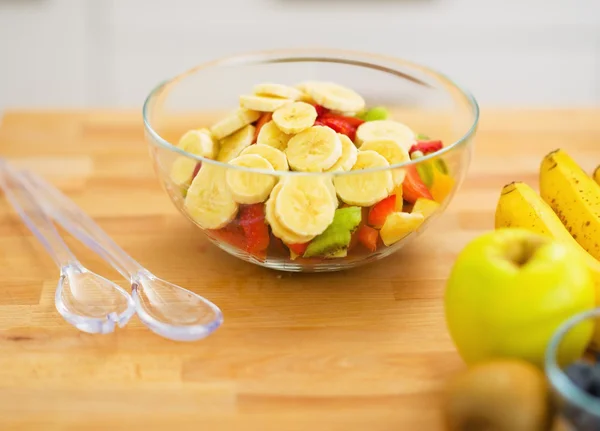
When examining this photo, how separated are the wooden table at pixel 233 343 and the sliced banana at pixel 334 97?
224 millimetres

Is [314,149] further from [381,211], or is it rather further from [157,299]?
[157,299]

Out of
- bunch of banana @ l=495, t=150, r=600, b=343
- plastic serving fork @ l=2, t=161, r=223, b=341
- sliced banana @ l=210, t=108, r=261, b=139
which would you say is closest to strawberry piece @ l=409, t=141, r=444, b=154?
bunch of banana @ l=495, t=150, r=600, b=343

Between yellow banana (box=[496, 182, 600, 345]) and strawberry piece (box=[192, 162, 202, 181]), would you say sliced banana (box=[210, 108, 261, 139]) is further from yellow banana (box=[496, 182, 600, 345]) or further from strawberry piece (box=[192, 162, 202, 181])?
yellow banana (box=[496, 182, 600, 345])

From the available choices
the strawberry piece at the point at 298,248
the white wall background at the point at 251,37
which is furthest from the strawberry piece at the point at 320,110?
the white wall background at the point at 251,37

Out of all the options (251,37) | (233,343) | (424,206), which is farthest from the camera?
(251,37)

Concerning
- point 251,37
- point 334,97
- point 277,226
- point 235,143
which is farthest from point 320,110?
point 251,37

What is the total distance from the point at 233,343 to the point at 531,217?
1.35ft

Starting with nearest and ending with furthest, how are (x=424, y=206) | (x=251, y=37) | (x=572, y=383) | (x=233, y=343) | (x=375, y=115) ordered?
1. (x=572, y=383)
2. (x=233, y=343)
3. (x=424, y=206)
4. (x=375, y=115)
5. (x=251, y=37)

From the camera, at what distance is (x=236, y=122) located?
3.51ft

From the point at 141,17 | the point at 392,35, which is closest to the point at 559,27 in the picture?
the point at 392,35

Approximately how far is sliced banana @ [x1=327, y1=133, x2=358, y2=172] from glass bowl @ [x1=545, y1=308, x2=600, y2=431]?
36cm

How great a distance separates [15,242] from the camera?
1134 mm

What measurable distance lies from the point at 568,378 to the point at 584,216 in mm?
419

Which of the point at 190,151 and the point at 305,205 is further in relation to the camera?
the point at 190,151
